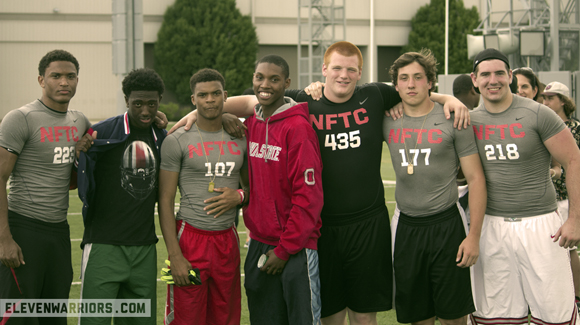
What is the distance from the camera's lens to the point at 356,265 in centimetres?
429

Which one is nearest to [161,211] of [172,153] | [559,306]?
[172,153]

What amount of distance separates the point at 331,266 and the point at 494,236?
4.08 ft

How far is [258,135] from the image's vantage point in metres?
4.14

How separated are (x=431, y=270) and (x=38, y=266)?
2801 millimetres

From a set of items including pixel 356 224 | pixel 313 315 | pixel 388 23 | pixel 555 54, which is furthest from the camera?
pixel 388 23

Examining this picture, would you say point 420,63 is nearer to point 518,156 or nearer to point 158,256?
point 518,156

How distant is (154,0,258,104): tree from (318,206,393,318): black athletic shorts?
3329cm

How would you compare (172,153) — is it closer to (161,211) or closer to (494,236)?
(161,211)

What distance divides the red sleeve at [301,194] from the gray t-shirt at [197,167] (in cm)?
54

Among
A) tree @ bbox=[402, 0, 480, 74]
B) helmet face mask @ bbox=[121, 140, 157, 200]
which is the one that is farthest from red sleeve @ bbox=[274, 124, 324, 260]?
tree @ bbox=[402, 0, 480, 74]

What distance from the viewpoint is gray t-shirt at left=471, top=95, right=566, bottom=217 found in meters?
4.25

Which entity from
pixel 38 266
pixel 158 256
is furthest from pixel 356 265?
pixel 158 256

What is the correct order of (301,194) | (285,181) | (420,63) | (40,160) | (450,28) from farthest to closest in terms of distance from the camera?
(450,28)
(420,63)
(40,160)
(285,181)
(301,194)

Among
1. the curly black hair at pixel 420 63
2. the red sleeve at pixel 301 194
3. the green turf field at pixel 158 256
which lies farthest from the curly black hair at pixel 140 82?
the green turf field at pixel 158 256
